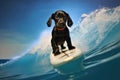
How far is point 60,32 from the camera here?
6.34ft

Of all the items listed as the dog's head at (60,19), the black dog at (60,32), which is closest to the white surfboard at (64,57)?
the black dog at (60,32)

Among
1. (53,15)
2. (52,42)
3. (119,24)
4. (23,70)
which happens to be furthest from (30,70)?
(119,24)

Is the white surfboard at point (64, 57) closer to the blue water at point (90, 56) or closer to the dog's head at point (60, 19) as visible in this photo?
the blue water at point (90, 56)

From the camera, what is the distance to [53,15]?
77.6 inches

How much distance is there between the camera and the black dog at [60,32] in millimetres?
1926

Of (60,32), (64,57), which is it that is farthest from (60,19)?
(64,57)

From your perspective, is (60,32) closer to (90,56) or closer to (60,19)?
(60,19)

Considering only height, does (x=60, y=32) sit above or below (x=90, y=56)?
above

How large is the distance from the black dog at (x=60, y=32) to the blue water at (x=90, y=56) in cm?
5

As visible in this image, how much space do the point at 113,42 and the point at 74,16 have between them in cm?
37

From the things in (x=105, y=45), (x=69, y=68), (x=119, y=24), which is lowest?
(x=69, y=68)

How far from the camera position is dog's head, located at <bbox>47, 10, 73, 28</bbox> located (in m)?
1.93

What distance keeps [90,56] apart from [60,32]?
298 mm

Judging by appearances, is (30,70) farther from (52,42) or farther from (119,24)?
(119,24)
